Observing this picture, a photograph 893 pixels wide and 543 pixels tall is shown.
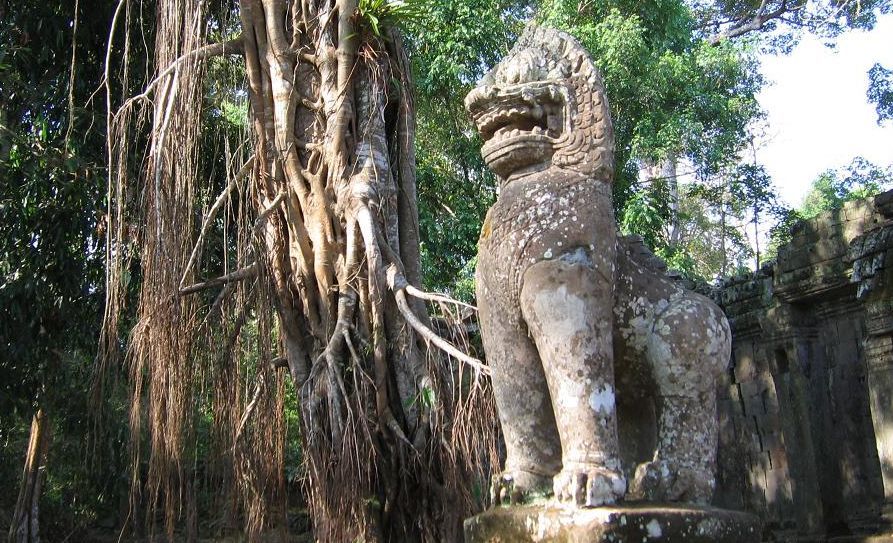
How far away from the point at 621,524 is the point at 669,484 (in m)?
0.33

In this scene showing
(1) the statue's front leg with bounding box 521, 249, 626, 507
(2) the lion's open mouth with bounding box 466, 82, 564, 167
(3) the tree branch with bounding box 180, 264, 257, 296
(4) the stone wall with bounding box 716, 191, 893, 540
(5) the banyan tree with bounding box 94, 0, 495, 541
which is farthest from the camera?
(4) the stone wall with bounding box 716, 191, 893, 540

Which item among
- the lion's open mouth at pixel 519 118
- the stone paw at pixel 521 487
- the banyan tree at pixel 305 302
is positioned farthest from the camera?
the banyan tree at pixel 305 302

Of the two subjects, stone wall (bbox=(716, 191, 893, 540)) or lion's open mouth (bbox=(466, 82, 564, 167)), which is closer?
lion's open mouth (bbox=(466, 82, 564, 167))

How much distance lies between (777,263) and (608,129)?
3722 mm

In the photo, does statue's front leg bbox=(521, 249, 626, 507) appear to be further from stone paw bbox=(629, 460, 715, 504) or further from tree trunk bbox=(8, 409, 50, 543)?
tree trunk bbox=(8, 409, 50, 543)

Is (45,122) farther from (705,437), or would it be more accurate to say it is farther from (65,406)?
(705,437)

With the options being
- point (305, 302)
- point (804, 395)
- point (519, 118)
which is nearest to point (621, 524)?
point (519, 118)

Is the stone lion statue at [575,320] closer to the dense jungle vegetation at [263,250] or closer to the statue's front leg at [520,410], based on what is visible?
the statue's front leg at [520,410]

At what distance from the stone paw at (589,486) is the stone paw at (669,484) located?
15 cm

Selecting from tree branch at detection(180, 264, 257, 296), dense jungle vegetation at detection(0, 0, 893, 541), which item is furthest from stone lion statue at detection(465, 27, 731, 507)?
tree branch at detection(180, 264, 257, 296)

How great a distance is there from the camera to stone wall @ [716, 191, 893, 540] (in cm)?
566

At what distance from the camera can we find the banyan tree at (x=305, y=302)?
5.01 meters

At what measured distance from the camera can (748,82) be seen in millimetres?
11211

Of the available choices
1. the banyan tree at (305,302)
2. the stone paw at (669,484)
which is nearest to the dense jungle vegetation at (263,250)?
the banyan tree at (305,302)
